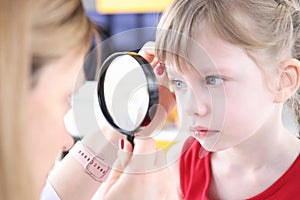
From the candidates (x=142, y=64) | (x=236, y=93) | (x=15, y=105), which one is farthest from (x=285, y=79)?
(x=15, y=105)

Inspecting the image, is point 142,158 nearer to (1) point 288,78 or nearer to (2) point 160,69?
(2) point 160,69

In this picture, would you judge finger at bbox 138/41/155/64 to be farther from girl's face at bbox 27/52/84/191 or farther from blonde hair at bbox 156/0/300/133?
girl's face at bbox 27/52/84/191

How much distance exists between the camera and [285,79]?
2.81 feet

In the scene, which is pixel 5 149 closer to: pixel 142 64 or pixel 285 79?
pixel 142 64

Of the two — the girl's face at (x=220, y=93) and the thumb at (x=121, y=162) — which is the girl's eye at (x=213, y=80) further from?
the thumb at (x=121, y=162)

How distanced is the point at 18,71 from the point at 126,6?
1.74 metres

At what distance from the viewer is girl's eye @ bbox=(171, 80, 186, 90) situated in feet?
2.55

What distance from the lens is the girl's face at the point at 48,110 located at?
53 centimetres

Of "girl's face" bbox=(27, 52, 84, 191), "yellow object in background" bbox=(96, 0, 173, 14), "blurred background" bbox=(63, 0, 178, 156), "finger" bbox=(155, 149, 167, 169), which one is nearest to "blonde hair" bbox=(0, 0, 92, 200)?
"girl's face" bbox=(27, 52, 84, 191)

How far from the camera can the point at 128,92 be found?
0.74m

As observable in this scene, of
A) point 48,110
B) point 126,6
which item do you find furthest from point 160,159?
point 126,6

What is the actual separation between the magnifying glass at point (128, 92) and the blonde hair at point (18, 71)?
0.71ft

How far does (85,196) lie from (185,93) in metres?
0.22

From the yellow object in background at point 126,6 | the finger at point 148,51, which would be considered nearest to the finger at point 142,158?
the finger at point 148,51
